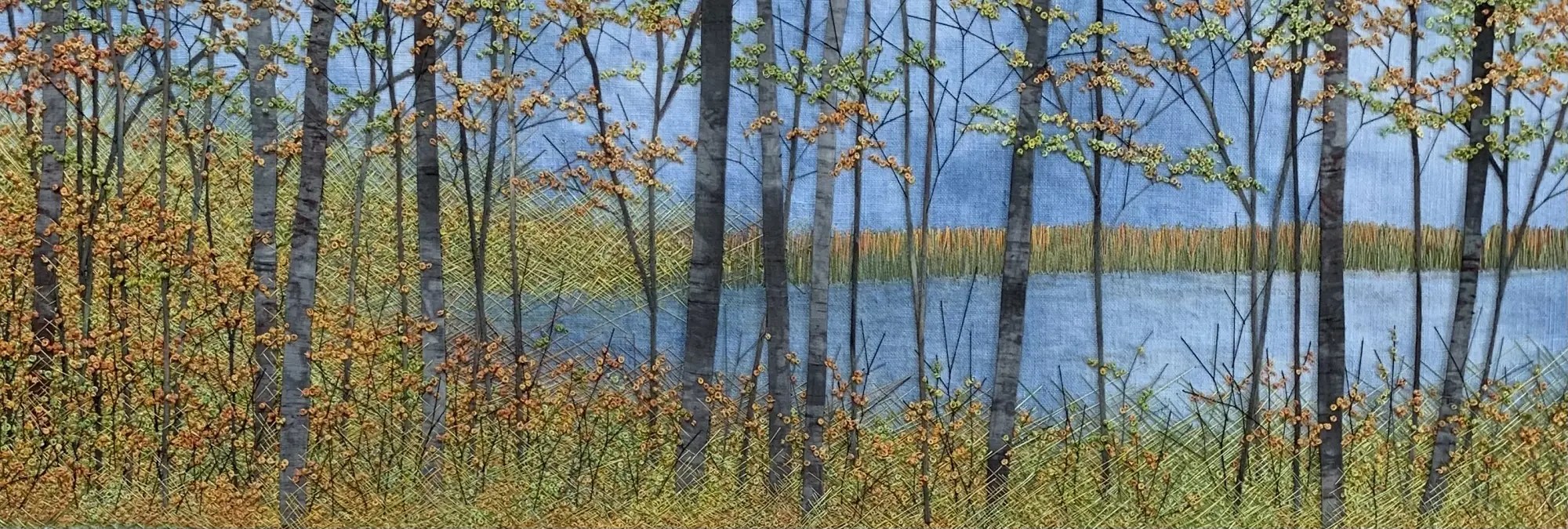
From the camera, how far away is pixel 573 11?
461 cm

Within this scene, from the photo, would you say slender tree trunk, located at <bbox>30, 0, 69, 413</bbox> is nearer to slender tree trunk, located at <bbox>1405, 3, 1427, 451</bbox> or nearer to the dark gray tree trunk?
slender tree trunk, located at <bbox>1405, 3, 1427, 451</bbox>

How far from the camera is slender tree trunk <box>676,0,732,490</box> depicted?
4.53 m

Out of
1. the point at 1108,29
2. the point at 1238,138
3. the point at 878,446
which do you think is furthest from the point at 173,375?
the point at 1238,138

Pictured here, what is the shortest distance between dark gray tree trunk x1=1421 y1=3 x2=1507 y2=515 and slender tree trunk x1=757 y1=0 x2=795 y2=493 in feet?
9.01

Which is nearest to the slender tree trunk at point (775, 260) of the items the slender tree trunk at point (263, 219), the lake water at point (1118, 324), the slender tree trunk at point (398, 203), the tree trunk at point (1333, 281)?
the lake water at point (1118, 324)

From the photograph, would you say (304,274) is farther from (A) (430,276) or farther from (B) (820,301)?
(B) (820,301)

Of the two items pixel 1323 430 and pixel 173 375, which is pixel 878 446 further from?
pixel 173 375

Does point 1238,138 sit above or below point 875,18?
below

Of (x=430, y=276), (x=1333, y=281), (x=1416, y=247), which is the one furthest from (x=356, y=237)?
(x=1416, y=247)

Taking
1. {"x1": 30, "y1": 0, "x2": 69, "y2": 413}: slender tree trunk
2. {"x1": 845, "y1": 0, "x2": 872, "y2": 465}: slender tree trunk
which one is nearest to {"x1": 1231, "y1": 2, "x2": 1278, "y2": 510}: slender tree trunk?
{"x1": 845, "y1": 0, "x2": 872, "y2": 465}: slender tree trunk

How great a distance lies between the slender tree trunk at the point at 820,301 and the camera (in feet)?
15.0

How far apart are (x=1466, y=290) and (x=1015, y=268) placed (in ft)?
6.37

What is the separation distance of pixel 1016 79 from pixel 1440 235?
1943 mm

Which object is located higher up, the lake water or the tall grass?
the tall grass
